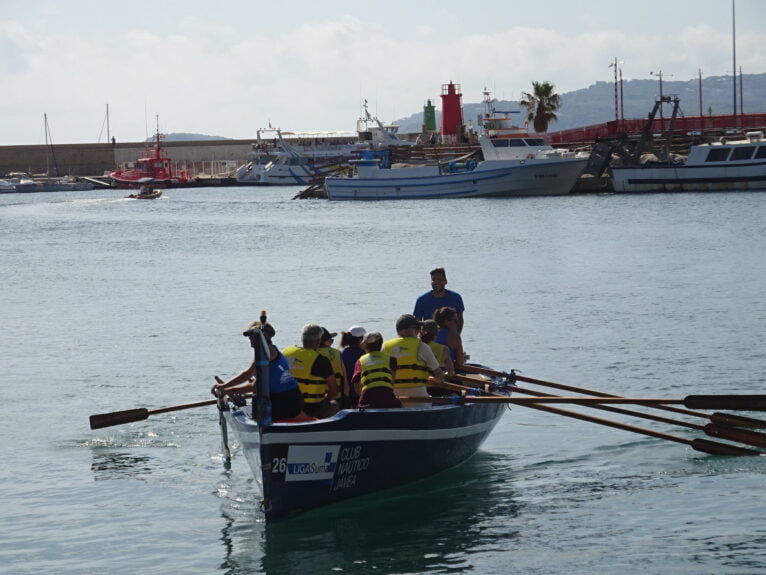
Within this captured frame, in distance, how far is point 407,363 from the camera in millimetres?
14500

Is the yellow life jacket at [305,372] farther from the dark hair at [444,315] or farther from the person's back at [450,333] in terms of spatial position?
the dark hair at [444,315]

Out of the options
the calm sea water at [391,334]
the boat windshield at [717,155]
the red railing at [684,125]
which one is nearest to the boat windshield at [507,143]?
the red railing at [684,125]

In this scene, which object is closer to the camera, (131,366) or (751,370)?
(751,370)

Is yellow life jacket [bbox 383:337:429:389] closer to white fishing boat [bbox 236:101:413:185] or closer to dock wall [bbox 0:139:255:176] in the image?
white fishing boat [bbox 236:101:413:185]

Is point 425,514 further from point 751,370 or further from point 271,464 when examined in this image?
point 751,370

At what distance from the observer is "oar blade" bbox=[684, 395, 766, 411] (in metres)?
12.8

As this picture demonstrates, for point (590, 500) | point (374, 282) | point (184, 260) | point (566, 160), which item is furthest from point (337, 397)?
point (566, 160)

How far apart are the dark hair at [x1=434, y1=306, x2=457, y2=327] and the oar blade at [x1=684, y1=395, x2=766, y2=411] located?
11.7 feet

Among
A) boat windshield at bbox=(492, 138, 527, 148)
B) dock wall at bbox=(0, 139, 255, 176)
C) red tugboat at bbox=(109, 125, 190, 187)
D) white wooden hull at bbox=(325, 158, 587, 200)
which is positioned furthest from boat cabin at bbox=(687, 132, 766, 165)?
dock wall at bbox=(0, 139, 255, 176)

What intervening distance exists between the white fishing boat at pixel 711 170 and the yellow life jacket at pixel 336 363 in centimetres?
6670

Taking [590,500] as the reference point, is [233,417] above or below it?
above

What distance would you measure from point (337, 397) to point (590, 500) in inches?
139

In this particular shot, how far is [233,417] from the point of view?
549 inches

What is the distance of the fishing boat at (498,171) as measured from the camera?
84.8 m
